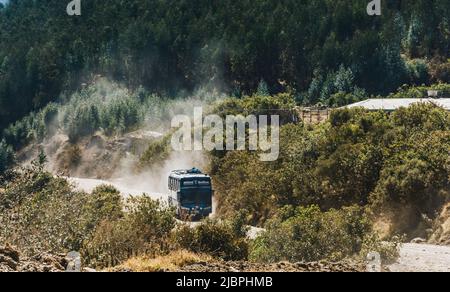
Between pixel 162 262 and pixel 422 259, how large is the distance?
7663 mm

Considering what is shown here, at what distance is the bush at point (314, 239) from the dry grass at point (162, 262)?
4.12 meters

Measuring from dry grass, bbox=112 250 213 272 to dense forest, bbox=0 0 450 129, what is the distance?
48.0m

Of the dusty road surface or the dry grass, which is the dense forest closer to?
the dusty road surface

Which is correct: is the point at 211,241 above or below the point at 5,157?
above

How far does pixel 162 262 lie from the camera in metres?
18.7

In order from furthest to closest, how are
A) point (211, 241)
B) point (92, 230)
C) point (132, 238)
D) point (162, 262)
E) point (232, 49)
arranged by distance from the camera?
point (232, 49) < point (92, 230) < point (211, 241) < point (132, 238) < point (162, 262)

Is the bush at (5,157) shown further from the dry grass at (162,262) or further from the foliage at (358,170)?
the dry grass at (162,262)

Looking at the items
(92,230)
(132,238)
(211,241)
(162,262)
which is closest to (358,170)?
(92,230)

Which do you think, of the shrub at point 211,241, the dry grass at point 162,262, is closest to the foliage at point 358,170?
the shrub at point 211,241

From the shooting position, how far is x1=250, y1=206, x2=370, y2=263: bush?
2416 centimetres

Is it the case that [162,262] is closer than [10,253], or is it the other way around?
[10,253]

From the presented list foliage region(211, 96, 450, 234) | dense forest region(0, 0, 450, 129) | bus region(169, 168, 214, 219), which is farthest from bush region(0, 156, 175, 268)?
dense forest region(0, 0, 450, 129)

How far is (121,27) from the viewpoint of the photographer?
107 m

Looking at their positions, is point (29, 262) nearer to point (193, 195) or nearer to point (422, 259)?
point (422, 259)
